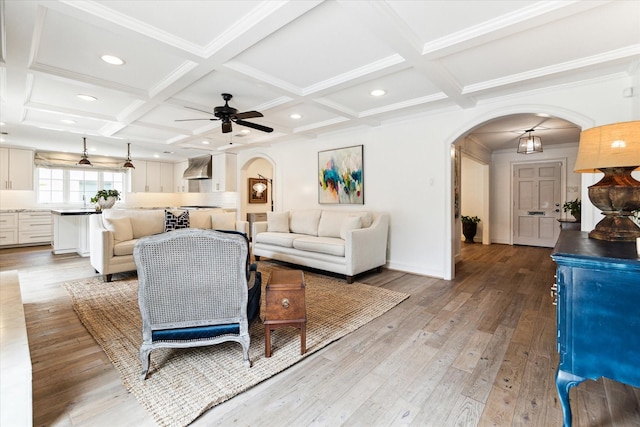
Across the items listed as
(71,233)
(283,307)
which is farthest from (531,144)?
(71,233)

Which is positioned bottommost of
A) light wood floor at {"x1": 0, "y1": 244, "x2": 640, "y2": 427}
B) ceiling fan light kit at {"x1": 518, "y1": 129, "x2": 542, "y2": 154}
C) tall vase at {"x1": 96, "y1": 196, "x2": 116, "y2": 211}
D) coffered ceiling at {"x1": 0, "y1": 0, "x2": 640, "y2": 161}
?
light wood floor at {"x1": 0, "y1": 244, "x2": 640, "y2": 427}

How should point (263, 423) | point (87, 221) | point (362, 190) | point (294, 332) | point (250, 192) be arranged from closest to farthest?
point (263, 423), point (294, 332), point (362, 190), point (87, 221), point (250, 192)

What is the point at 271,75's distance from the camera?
10.2ft

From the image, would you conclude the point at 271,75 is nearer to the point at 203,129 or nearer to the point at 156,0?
the point at 156,0

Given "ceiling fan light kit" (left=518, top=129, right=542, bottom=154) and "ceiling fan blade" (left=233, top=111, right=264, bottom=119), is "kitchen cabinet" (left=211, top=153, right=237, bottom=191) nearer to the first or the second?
"ceiling fan blade" (left=233, top=111, right=264, bottom=119)

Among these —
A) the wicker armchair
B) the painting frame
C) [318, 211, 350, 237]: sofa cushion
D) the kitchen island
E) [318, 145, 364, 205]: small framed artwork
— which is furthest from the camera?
the painting frame

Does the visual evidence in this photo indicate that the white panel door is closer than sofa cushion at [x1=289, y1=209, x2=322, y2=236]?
No

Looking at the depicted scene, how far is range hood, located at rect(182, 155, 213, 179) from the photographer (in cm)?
788

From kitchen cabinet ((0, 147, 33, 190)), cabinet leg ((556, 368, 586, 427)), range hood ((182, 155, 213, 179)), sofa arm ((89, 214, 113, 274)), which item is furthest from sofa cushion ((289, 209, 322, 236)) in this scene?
kitchen cabinet ((0, 147, 33, 190))

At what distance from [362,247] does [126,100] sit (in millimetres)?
3839

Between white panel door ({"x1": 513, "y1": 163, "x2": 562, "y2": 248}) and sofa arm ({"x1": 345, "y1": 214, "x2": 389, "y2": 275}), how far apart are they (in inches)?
188

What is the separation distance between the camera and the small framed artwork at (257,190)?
802cm

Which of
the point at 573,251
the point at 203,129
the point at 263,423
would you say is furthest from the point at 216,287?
the point at 203,129

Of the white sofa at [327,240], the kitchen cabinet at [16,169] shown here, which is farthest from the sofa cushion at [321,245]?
the kitchen cabinet at [16,169]
